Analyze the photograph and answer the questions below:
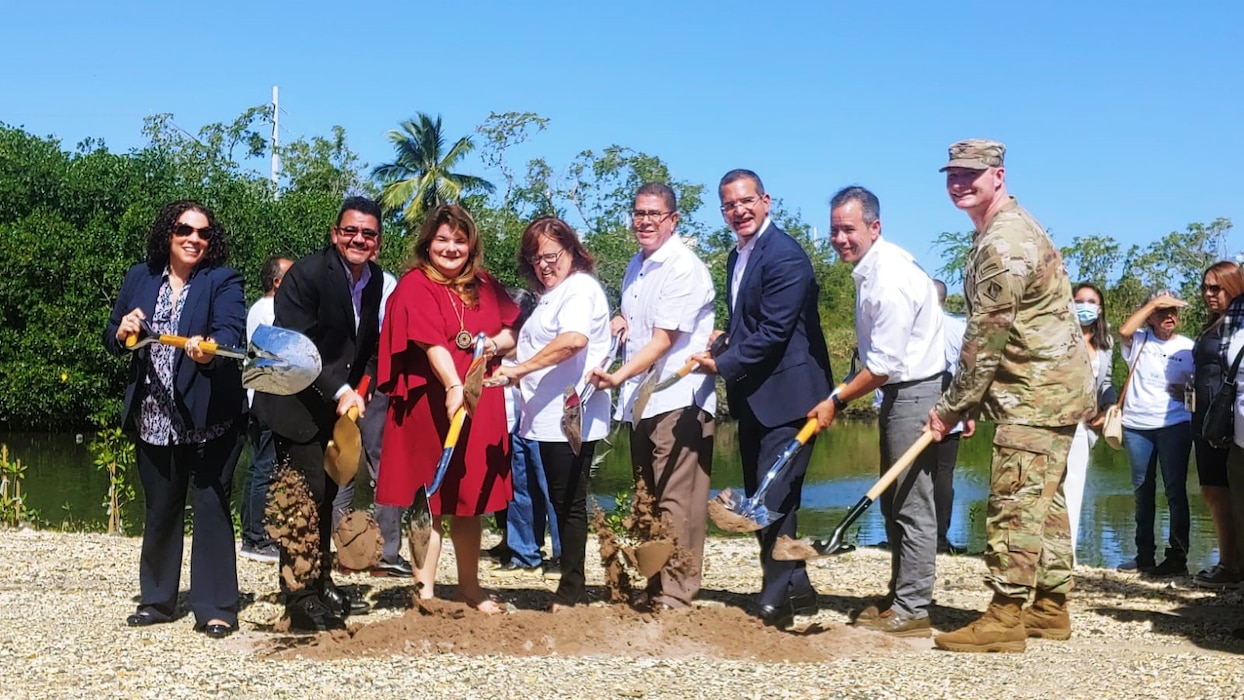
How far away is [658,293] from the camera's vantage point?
221 inches

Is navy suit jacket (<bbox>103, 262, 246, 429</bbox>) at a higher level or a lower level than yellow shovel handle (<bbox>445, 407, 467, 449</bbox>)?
higher

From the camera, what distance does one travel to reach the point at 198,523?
543 cm

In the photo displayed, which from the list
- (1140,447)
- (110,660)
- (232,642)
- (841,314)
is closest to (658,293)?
(232,642)

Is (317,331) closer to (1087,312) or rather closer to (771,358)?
(771,358)

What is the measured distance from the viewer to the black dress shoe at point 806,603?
5996mm

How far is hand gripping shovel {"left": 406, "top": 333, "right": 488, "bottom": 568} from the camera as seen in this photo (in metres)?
5.19

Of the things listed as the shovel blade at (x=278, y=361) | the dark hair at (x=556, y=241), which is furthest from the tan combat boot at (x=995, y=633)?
the shovel blade at (x=278, y=361)

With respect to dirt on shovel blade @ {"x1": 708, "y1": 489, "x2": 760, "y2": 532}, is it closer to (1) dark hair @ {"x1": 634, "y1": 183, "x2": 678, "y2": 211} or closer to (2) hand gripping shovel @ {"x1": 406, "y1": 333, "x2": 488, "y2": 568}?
(2) hand gripping shovel @ {"x1": 406, "y1": 333, "x2": 488, "y2": 568}

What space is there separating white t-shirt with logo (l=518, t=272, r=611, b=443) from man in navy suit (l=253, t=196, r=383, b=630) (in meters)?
0.77

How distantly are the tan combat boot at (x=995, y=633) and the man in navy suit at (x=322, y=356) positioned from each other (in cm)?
267

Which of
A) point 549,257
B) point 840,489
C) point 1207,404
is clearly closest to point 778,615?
point 549,257

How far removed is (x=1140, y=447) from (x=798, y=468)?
3542mm

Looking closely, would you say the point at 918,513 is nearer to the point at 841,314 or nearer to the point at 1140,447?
the point at 1140,447

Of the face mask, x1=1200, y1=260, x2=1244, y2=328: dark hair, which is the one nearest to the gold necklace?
the face mask
